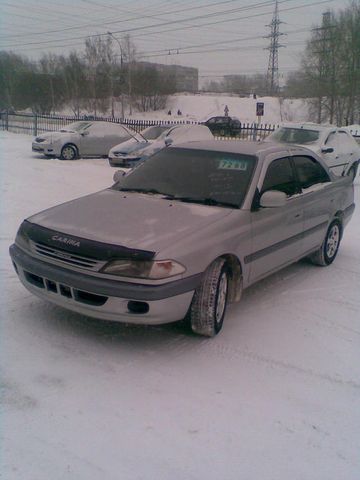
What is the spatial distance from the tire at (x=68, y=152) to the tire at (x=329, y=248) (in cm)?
1162

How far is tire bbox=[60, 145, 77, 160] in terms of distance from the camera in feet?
53.3

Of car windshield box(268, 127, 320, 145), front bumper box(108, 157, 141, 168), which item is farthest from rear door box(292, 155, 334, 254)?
front bumper box(108, 157, 141, 168)

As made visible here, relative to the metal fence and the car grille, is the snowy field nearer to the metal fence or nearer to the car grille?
the car grille

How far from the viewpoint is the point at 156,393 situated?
10.7ft

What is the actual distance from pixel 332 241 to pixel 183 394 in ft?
12.2

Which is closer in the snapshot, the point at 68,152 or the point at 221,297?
the point at 221,297

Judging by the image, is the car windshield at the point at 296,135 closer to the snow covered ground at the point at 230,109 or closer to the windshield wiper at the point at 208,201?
the windshield wiper at the point at 208,201

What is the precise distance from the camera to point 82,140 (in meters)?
16.7

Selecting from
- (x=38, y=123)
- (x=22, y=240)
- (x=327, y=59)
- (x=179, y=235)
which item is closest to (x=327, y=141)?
(x=179, y=235)

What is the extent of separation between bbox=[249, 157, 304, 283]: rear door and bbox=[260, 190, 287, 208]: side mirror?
0.08m

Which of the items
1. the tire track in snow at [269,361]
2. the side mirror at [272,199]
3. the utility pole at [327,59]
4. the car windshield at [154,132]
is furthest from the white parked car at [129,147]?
the utility pole at [327,59]

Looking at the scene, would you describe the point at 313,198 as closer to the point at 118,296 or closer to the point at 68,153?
the point at 118,296

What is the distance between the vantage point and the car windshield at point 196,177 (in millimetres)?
4586

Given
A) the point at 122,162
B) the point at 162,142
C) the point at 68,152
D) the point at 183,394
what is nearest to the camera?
the point at 183,394
